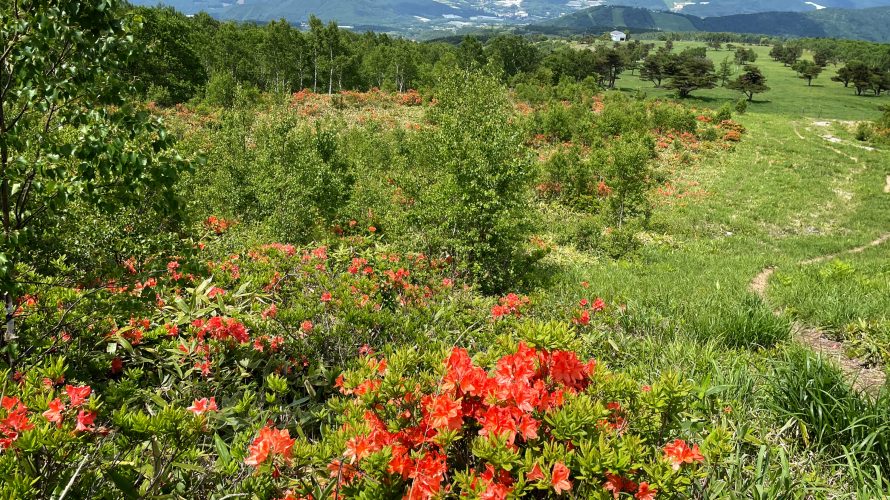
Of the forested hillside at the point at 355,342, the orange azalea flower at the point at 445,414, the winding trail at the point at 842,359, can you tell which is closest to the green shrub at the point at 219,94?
the forested hillside at the point at 355,342

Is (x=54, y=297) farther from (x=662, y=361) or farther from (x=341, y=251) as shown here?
(x=662, y=361)


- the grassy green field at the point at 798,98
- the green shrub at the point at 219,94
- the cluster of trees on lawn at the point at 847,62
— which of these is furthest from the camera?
the cluster of trees on lawn at the point at 847,62

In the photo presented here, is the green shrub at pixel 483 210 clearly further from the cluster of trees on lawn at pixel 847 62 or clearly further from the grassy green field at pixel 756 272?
the cluster of trees on lawn at pixel 847 62

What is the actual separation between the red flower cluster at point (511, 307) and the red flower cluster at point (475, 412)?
2.67m

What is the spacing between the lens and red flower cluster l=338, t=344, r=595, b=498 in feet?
6.57

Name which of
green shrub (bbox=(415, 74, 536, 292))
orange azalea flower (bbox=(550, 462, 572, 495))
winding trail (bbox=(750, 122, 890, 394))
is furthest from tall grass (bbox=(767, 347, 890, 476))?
green shrub (bbox=(415, 74, 536, 292))

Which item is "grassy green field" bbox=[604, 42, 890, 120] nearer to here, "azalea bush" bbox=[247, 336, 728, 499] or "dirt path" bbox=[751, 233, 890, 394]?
"dirt path" bbox=[751, 233, 890, 394]

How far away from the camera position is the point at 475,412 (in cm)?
236

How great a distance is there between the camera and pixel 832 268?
9859 mm

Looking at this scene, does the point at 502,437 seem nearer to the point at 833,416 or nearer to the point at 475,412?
the point at 475,412

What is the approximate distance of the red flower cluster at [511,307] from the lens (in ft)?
17.4

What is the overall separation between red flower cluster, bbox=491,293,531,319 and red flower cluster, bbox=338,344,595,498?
8.76 ft

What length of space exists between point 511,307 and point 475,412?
136 inches

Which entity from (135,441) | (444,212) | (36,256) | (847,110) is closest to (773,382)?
(135,441)
